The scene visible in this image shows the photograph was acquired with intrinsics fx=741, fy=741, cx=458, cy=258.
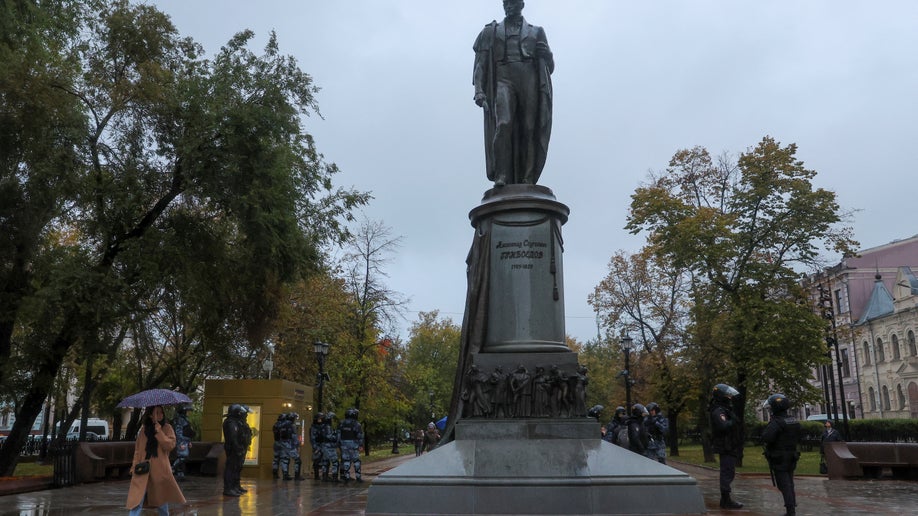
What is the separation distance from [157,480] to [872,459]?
17252 millimetres

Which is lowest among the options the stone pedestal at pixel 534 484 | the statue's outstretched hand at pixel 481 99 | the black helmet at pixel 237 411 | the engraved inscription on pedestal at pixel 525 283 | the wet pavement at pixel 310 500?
the wet pavement at pixel 310 500

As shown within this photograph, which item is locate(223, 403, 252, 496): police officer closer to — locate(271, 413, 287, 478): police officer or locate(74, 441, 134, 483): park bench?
locate(74, 441, 134, 483): park bench

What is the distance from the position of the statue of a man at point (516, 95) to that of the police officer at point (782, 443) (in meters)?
4.77

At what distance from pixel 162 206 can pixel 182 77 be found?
11.2 feet

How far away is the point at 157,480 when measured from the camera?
8609mm

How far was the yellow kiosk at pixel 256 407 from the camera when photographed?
72.1 ft

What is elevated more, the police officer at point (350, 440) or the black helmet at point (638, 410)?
the black helmet at point (638, 410)

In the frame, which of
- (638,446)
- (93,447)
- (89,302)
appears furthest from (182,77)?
(638,446)

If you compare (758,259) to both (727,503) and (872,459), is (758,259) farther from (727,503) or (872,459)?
(727,503)

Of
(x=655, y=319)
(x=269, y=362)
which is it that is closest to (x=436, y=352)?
(x=655, y=319)

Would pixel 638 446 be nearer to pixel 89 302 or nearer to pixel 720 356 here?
pixel 89 302

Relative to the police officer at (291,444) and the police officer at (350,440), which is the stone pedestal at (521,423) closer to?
the police officer at (350,440)

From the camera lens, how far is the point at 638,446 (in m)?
13.8

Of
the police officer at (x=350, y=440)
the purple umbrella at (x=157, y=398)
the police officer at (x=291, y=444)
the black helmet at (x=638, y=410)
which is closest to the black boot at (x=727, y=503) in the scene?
the black helmet at (x=638, y=410)
